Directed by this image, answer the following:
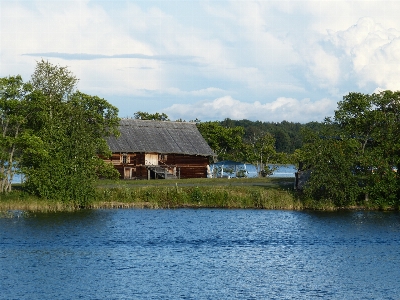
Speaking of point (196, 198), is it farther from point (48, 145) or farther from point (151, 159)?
point (151, 159)

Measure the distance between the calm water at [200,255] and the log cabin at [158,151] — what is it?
23.2 metres

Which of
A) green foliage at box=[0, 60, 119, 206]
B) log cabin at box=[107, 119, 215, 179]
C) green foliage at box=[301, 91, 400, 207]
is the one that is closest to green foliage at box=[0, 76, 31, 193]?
green foliage at box=[0, 60, 119, 206]

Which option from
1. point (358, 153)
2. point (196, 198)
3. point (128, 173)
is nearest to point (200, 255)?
point (196, 198)

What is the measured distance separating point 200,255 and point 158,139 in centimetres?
4468

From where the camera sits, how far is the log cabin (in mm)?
80000

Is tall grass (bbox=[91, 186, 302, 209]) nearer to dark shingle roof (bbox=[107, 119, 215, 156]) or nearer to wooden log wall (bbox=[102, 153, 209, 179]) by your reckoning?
wooden log wall (bbox=[102, 153, 209, 179])

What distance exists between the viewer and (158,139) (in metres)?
83.6

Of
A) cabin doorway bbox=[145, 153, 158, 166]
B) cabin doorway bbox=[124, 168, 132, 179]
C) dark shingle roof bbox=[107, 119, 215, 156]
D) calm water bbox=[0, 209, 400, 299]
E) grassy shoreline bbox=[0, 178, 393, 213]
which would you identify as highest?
dark shingle roof bbox=[107, 119, 215, 156]

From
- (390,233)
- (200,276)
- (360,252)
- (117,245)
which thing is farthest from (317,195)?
(200,276)

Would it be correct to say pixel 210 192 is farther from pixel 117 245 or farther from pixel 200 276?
pixel 200 276

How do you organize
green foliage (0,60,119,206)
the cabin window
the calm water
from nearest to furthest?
the calm water → green foliage (0,60,119,206) → the cabin window

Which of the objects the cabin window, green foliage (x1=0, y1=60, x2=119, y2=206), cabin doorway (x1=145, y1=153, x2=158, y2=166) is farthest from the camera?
cabin doorway (x1=145, y1=153, x2=158, y2=166)

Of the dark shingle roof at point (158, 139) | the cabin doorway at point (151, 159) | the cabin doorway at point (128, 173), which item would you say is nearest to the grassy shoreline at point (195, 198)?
the cabin doorway at point (128, 173)

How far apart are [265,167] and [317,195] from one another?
30983 millimetres
